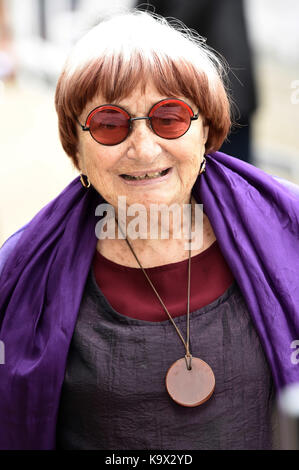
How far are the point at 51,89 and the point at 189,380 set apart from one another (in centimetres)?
797

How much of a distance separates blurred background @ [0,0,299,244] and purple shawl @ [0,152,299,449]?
1383 mm

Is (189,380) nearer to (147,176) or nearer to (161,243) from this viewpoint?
(161,243)

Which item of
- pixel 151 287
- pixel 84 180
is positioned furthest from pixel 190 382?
pixel 84 180

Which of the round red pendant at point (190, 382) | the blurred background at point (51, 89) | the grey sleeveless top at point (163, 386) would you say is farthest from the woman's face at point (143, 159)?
the blurred background at point (51, 89)

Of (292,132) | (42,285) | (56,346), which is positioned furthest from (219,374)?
(292,132)

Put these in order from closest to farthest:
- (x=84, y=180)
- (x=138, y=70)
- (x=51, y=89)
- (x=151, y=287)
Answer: (x=138, y=70)
(x=151, y=287)
(x=84, y=180)
(x=51, y=89)

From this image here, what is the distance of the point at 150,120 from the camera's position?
1.68 meters

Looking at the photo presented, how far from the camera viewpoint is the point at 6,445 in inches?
72.7

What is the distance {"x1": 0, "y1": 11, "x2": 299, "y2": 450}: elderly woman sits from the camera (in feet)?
5.55

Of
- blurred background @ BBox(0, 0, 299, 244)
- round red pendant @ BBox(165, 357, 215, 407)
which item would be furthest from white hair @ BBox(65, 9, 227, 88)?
blurred background @ BBox(0, 0, 299, 244)

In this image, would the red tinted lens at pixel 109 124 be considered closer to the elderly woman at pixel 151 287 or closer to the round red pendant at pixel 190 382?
the elderly woman at pixel 151 287

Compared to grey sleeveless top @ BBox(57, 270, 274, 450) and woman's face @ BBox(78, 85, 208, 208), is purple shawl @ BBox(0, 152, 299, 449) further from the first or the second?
woman's face @ BBox(78, 85, 208, 208)

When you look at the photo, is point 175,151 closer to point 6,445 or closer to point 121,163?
point 121,163

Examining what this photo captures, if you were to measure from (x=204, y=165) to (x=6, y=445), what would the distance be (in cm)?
100
